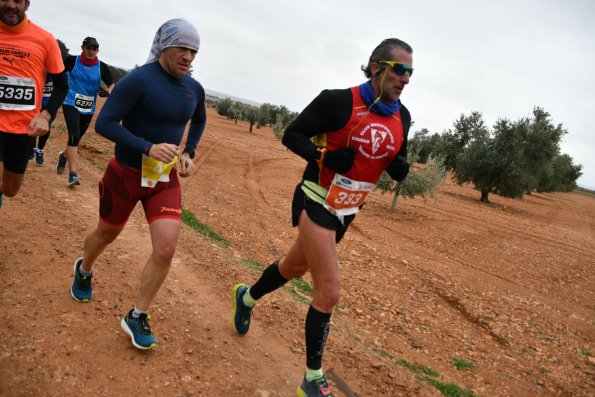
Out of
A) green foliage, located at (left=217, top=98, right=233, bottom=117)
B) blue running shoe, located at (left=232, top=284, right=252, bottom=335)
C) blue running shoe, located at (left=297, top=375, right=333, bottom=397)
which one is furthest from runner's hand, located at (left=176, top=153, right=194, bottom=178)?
green foliage, located at (left=217, top=98, right=233, bottom=117)

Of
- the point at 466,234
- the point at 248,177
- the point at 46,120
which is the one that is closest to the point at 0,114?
the point at 46,120

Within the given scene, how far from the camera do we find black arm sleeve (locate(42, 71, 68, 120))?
333 centimetres

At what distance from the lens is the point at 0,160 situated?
319cm

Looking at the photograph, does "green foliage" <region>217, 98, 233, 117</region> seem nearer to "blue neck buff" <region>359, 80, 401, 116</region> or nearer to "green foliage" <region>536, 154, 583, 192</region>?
"green foliage" <region>536, 154, 583, 192</region>

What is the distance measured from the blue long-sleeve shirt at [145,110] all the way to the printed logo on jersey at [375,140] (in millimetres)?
1214

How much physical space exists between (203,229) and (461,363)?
4445mm

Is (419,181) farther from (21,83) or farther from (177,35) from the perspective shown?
(21,83)

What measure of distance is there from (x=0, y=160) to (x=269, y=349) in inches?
105

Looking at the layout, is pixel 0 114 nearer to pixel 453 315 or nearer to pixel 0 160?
pixel 0 160

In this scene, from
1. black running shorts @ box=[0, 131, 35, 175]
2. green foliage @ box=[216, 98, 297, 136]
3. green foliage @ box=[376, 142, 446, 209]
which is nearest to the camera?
black running shorts @ box=[0, 131, 35, 175]

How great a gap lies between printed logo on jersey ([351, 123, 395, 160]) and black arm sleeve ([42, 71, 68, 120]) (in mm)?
2577

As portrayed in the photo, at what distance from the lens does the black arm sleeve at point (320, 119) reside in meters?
2.50

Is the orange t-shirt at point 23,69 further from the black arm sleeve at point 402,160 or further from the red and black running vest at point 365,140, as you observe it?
the black arm sleeve at point 402,160

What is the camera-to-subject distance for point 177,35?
99.7 inches
